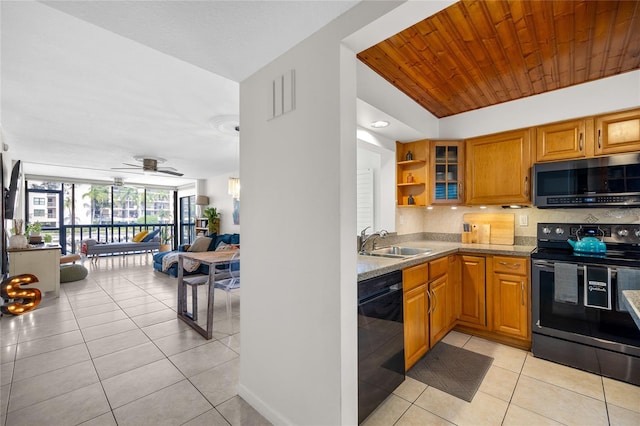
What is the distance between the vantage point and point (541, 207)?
271cm

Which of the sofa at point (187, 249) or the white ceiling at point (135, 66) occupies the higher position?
the white ceiling at point (135, 66)

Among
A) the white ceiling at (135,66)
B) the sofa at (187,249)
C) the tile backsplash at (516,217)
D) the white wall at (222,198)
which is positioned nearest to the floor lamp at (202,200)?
the white wall at (222,198)

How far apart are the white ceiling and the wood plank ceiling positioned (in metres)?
0.52

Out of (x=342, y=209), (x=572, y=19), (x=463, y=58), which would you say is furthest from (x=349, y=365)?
(x=572, y=19)

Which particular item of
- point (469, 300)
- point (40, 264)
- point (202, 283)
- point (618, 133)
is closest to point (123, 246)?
point (40, 264)

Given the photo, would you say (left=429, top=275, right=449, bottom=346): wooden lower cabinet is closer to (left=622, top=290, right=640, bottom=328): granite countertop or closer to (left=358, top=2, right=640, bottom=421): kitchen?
(left=358, top=2, right=640, bottom=421): kitchen

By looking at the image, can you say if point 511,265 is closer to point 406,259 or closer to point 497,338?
point 497,338

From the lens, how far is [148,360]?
2.42m

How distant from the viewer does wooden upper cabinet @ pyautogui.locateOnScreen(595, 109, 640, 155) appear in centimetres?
233

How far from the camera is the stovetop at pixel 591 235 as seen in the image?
2.22 meters

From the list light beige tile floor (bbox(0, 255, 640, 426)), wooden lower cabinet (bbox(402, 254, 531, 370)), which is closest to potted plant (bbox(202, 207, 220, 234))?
light beige tile floor (bbox(0, 255, 640, 426))

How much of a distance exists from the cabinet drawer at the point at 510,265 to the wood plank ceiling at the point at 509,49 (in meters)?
1.58

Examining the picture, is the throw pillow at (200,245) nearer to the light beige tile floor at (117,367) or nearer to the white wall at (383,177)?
the light beige tile floor at (117,367)

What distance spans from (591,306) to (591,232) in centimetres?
82
